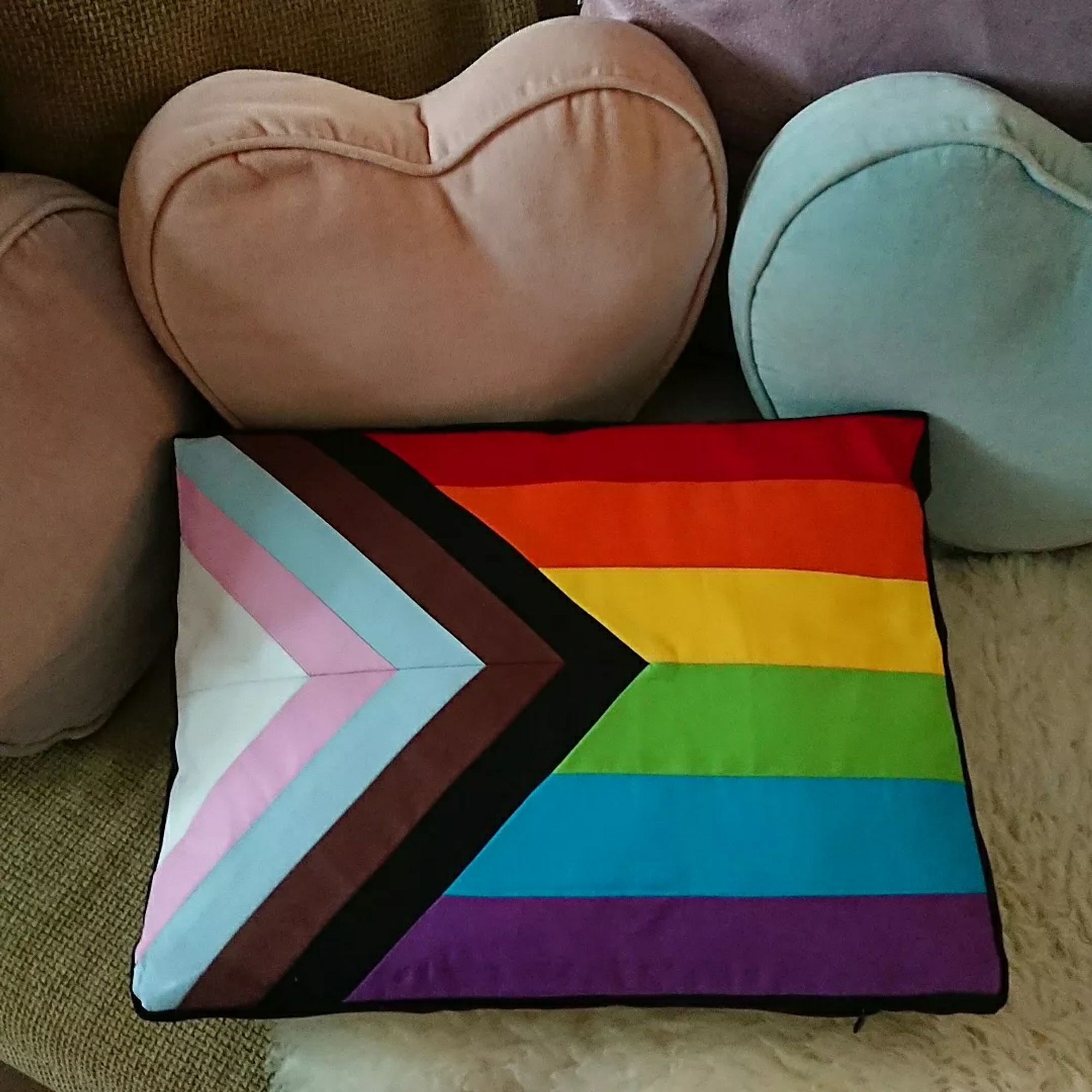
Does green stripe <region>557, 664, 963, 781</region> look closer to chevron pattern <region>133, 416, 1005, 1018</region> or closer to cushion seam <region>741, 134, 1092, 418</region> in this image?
chevron pattern <region>133, 416, 1005, 1018</region>

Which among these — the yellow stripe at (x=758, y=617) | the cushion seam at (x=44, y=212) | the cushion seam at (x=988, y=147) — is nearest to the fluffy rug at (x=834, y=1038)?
the yellow stripe at (x=758, y=617)

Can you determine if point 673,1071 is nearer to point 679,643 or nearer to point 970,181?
point 679,643

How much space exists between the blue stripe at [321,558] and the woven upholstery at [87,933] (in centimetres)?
16

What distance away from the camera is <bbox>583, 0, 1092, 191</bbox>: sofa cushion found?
593mm

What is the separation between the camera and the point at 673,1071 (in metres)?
0.62

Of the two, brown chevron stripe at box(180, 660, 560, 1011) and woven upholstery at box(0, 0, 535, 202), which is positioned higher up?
woven upholstery at box(0, 0, 535, 202)

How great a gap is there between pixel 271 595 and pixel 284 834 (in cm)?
15

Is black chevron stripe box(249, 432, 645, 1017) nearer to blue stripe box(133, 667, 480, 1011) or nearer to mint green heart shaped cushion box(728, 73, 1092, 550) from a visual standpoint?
blue stripe box(133, 667, 480, 1011)

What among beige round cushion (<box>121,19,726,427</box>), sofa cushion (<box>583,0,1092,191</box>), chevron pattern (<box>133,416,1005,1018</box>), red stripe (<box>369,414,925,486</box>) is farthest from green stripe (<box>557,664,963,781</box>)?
sofa cushion (<box>583,0,1092,191</box>)

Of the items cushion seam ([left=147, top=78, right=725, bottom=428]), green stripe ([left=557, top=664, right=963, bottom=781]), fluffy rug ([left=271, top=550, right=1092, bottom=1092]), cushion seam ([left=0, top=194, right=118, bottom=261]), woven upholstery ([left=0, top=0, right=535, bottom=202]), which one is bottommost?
fluffy rug ([left=271, top=550, right=1092, bottom=1092])

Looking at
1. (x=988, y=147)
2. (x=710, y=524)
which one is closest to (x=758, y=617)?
(x=710, y=524)

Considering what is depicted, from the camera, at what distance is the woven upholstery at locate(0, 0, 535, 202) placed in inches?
24.3

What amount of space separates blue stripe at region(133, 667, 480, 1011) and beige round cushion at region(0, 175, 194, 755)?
0.18 m

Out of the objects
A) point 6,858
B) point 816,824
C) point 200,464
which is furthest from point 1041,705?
point 6,858
